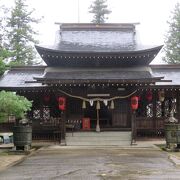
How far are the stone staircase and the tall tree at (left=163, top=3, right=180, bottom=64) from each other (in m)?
27.5

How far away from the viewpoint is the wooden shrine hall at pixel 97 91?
926 inches

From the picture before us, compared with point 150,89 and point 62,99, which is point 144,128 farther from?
point 62,99

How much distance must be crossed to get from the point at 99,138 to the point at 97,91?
10.3 ft

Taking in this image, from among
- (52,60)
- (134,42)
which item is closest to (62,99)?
(52,60)

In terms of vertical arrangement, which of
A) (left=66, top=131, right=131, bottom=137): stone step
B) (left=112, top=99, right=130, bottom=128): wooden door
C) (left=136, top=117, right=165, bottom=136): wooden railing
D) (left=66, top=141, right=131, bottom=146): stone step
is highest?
(left=112, top=99, right=130, bottom=128): wooden door

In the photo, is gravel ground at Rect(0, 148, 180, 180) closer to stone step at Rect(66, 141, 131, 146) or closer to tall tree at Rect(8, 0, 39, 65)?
stone step at Rect(66, 141, 131, 146)

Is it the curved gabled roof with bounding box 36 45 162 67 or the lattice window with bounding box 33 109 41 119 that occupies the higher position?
the curved gabled roof with bounding box 36 45 162 67

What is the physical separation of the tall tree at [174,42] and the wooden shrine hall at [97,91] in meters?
21.8

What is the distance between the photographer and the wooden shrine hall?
77.2 ft

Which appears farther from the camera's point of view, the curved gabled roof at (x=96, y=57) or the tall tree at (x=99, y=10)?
the tall tree at (x=99, y=10)

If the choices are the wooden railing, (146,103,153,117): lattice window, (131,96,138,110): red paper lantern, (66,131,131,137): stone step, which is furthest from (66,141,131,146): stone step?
(146,103,153,117): lattice window

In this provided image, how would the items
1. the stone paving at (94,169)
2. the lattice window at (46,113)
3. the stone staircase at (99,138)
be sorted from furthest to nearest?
the lattice window at (46,113)
the stone staircase at (99,138)
the stone paving at (94,169)

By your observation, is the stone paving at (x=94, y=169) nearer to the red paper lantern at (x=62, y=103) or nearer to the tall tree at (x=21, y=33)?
the red paper lantern at (x=62, y=103)

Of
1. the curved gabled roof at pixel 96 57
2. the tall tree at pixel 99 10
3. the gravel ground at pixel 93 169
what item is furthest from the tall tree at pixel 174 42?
the gravel ground at pixel 93 169
